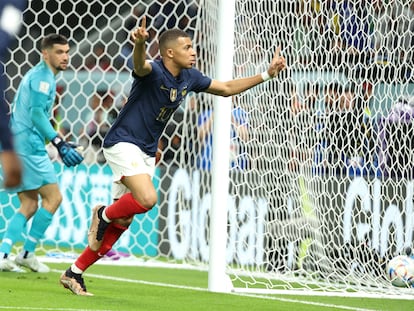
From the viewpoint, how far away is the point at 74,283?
7.23 meters

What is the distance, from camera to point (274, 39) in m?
8.66

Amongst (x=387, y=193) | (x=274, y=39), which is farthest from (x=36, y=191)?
(x=387, y=193)

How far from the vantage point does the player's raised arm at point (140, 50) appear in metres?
6.57

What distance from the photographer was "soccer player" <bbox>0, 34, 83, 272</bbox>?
8.73 metres

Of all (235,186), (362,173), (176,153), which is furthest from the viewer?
(176,153)

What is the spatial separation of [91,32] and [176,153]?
1.64m

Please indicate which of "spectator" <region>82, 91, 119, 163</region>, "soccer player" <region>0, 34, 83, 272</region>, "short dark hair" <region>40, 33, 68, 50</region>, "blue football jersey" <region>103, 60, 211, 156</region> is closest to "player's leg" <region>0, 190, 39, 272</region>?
"soccer player" <region>0, 34, 83, 272</region>

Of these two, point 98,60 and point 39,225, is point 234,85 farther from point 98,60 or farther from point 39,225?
point 98,60

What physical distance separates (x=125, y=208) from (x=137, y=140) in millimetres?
469

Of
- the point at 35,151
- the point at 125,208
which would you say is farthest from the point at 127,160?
the point at 35,151

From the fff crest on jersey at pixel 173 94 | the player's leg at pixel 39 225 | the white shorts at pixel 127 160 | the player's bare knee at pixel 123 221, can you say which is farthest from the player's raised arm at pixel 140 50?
the player's leg at pixel 39 225

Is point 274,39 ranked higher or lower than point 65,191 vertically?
higher

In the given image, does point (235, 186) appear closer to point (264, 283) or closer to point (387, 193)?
point (264, 283)

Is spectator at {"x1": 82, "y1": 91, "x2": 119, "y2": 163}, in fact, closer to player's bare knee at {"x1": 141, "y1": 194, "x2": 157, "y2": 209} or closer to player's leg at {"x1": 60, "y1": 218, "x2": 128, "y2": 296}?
player's leg at {"x1": 60, "y1": 218, "x2": 128, "y2": 296}
